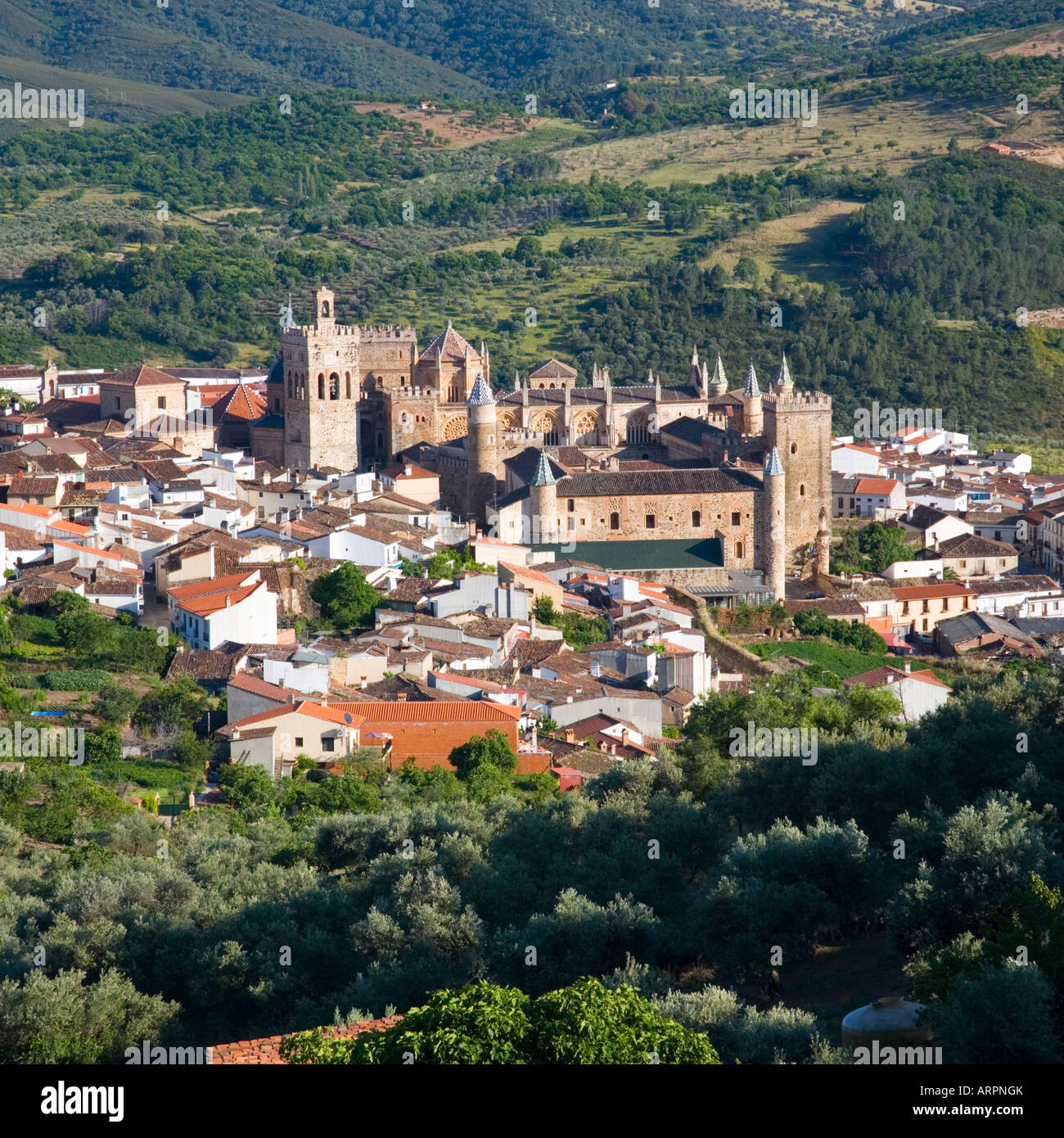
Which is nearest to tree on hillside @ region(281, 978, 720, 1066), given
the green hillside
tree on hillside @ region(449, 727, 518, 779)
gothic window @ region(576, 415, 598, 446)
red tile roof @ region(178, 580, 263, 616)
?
tree on hillside @ region(449, 727, 518, 779)

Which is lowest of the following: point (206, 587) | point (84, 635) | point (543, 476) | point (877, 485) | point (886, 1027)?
point (886, 1027)

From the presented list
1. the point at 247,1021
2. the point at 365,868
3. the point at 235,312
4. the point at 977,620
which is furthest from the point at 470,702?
the point at 235,312

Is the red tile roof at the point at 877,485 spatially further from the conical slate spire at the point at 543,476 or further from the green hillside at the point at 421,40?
the green hillside at the point at 421,40

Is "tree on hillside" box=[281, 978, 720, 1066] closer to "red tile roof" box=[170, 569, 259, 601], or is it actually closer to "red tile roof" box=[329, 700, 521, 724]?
"red tile roof" box=[329, 700, 521, 724]

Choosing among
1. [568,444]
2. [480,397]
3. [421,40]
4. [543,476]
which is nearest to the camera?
[543,476]

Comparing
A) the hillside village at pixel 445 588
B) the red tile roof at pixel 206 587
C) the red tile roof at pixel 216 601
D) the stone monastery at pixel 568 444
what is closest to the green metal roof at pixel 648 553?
the hillside village at pixel 445 588

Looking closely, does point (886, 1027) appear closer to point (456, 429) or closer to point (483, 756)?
point (483, 756)

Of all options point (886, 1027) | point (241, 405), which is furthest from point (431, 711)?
point (241, 405)
